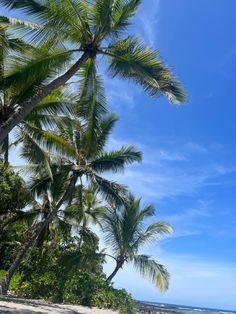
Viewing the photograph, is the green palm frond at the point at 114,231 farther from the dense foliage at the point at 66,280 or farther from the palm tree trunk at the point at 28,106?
the palm tree trunk at the point at 28,106

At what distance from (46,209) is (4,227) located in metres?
2.18

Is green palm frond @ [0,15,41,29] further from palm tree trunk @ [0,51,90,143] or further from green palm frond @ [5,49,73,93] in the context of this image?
palm tree trunk @ [0,51,90,143]

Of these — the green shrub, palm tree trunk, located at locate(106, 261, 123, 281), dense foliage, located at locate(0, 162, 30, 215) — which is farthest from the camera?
palm tree trunk, located at locate(106, 261, 123, 281)

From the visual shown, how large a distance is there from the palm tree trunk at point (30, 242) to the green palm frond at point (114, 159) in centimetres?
124

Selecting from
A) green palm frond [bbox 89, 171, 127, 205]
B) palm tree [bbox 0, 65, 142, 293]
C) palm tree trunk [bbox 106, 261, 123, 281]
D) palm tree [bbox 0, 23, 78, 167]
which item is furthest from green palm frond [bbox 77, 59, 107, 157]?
palm tree trunk [bbox 106, 261, 123, 281]

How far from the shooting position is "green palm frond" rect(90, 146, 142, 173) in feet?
60.2

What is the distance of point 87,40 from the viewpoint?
9.82 m

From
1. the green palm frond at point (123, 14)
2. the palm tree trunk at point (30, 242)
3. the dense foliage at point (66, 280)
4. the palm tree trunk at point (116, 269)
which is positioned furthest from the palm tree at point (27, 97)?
the palm tree trunk at point (116, 269)

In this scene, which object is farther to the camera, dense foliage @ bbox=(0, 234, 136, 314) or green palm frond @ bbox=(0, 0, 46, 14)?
dense foliage @ bbox=(0, 234, 136, 314)

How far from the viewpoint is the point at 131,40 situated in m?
10.2

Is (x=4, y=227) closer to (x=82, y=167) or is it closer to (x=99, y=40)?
(x=82, y=167)

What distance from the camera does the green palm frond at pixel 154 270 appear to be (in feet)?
66.0

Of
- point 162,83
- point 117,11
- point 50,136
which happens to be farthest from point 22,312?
point 117,11

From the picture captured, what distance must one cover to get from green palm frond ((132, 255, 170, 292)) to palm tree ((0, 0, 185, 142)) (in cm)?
1264
